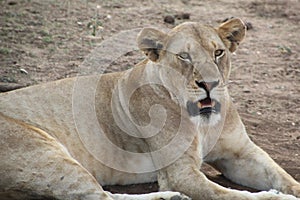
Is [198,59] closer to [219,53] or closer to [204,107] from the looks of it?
[219,53]

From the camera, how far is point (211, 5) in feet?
35.4

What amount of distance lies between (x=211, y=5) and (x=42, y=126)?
18.3 ft

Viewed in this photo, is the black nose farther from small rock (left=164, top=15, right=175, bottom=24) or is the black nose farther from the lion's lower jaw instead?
small rock (left=164, top=15, right=175, bottom=24)

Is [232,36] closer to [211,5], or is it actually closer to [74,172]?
[74,172]

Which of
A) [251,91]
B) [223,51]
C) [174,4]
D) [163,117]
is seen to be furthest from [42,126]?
[174,4]

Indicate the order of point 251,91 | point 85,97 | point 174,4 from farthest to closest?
point 174,4 → point 251,91 → point 85,97

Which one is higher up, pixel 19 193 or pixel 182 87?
pixel 182 87

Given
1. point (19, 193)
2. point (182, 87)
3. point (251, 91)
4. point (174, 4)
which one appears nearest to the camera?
point (19, 193)

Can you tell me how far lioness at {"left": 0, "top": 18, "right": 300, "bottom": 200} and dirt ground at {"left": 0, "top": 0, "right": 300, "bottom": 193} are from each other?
0.85ft

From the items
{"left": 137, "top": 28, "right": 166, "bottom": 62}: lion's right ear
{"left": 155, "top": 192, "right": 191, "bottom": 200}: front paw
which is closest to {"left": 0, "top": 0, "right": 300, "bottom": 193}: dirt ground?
{"left": 155, "top": 192, "right": 191, "bottom": 200}: front paw

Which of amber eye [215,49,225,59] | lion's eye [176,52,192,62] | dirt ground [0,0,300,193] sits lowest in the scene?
dirt ground [0,0,300,193]

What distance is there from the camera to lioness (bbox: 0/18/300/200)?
5137mm

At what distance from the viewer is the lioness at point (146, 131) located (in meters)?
5.14

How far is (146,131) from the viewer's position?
5.67m
